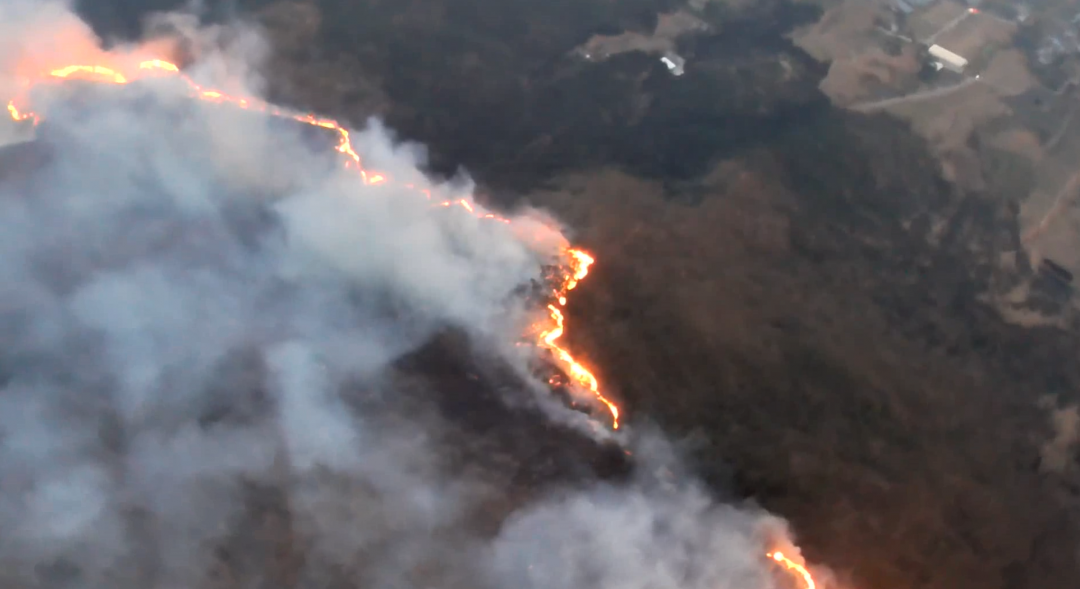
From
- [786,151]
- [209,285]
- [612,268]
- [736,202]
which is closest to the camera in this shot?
[209,285]

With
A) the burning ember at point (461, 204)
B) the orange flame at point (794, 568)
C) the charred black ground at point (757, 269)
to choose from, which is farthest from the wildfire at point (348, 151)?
the orange flame at point (794, 568)

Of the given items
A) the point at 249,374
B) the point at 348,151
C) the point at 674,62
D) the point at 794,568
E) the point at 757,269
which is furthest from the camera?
the point at 674,62

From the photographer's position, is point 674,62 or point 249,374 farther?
point 674,62

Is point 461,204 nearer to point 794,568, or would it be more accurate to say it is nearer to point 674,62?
point 674,62

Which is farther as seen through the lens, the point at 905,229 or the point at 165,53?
the point at 165,53

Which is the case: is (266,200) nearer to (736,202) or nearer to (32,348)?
(32,348)

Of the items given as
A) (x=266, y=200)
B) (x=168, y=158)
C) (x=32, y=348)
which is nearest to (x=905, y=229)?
(x=266, y=200)

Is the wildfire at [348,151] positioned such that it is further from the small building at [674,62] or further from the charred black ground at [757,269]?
the small building at [674,62]

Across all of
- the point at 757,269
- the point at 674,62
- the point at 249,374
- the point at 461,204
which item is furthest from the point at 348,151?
the point at 757,269
